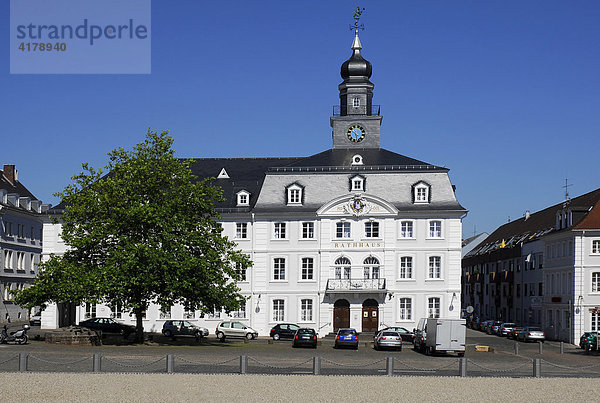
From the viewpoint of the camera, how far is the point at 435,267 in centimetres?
6738

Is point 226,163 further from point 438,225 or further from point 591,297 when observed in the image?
point 591,297

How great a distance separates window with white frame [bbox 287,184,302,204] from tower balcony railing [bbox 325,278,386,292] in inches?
270

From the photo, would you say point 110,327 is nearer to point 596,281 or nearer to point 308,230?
point 308,230

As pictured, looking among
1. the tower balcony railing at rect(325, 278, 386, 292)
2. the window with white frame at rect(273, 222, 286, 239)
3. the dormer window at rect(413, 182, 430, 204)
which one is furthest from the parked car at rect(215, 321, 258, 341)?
the dormer window at rect(413, 182, 430, 204)

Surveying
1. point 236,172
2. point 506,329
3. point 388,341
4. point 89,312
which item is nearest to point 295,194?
point 236,172

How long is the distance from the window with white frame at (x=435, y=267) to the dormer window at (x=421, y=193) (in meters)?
4.47

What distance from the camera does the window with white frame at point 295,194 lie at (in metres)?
69.1

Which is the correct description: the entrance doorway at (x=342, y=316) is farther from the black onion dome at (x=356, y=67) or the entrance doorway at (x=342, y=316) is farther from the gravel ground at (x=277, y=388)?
the gravel ground at (x=277, y=388)

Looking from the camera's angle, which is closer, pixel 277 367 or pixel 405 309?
pixel 277 367

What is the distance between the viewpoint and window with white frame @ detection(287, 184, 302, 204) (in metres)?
69.1

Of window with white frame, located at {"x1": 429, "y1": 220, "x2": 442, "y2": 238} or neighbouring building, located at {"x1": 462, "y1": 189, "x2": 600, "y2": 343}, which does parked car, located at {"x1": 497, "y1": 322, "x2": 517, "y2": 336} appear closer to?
neighbouring building, located at {"x1": 462, "y1": 189, "x2": 600, "y2": 343}

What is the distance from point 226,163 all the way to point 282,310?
1543cm

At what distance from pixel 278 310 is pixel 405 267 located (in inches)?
415

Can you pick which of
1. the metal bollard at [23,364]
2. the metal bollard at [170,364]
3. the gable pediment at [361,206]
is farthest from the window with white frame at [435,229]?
the metal bollard at [23,364]
